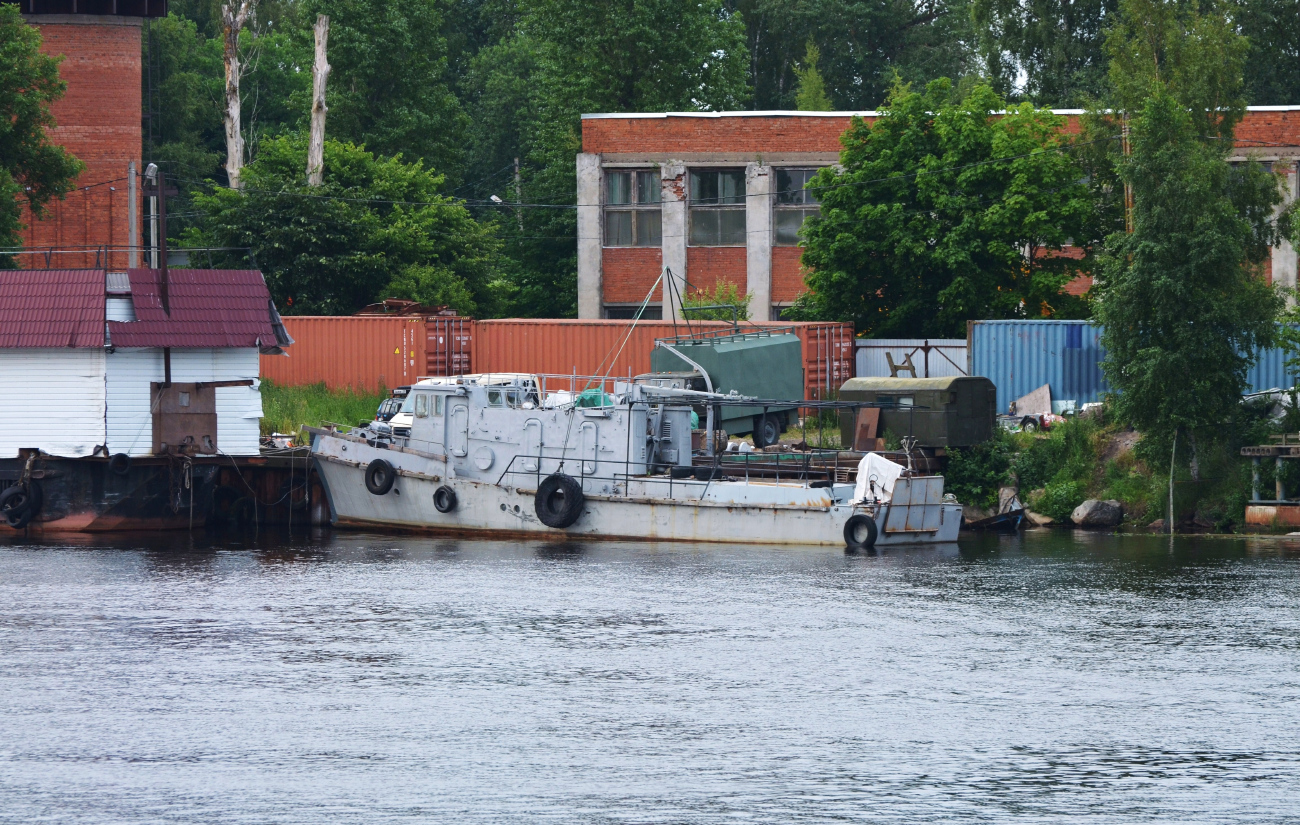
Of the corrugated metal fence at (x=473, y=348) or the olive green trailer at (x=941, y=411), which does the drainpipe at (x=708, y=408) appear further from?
the corrugated metal fence at (x=473, y=348)

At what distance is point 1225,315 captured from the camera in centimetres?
3547

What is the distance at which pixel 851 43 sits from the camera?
76688mm

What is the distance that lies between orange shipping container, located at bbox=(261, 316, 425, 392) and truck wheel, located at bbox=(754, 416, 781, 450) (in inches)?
420

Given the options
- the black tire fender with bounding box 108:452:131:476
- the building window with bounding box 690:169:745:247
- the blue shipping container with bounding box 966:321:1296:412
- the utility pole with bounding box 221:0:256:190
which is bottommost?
the black tire fender with bounding box 108:452:131:476

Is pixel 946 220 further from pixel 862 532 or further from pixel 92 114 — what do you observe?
pixel 92 114

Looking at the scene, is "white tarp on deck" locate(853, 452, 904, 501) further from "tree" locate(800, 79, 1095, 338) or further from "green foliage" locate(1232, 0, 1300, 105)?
"green foliage" locate(1232, 0, 1300, 105)

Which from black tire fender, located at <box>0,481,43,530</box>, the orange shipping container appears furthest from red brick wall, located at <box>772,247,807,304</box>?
black tire fender, located at <box>0,481,43,530</box>

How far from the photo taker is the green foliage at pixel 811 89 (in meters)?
67.6

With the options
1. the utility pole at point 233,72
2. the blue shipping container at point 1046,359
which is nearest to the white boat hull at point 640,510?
the blue shipping container at point 1046,359

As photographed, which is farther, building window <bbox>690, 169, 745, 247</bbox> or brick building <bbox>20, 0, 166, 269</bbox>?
brick building <bbox>20, 0, 166, 269</bbox>

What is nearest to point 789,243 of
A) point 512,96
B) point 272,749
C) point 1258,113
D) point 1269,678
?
point 1258,113

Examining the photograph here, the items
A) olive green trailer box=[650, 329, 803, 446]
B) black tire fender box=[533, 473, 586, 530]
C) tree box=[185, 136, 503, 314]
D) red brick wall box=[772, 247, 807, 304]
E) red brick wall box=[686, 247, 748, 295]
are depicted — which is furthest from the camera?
red brick wall box=[686, 247, 748, 295]

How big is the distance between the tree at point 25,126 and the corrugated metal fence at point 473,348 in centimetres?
748

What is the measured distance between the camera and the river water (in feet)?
56.5
